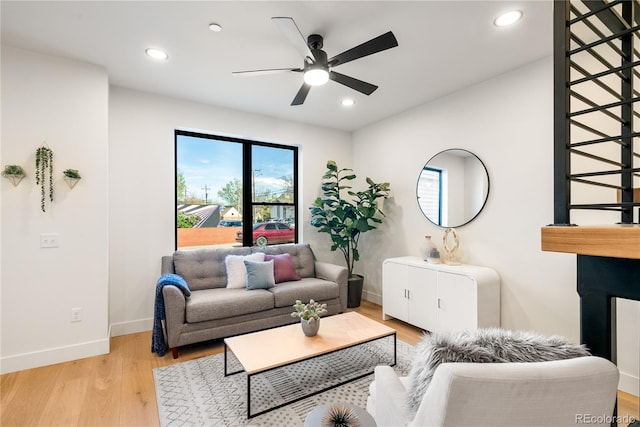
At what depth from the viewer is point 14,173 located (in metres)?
2.40

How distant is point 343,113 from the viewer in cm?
407

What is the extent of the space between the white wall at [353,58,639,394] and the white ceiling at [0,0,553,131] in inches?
9.9

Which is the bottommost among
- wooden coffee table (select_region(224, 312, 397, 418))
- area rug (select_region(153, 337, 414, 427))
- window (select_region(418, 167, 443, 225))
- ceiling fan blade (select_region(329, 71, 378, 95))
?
area rug (select_region(153, 337, 414, 427))

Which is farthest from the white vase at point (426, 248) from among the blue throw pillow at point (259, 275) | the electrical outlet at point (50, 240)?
the electrical outlet at point (50, 240)

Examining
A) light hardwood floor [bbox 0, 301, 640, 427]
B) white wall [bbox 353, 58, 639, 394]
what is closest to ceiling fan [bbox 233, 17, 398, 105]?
white wall [bbox 353, 58, 639, 394]

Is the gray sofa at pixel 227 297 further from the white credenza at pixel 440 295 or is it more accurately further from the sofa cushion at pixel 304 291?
the white credenza at pixel 440 295

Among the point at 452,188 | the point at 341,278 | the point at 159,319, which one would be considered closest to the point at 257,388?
the point at 159,319

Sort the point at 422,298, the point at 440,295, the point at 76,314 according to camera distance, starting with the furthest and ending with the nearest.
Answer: the point at 422,298 → the point at 440,295 → the point at 76,314

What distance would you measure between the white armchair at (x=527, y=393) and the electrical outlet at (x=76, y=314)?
3.06m

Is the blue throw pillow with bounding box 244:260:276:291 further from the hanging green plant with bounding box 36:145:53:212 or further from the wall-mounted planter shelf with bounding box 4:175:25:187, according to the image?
the wall-mounted planter shelf with bounding box 4:175:25:187

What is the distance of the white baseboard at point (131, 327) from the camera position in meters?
3.17

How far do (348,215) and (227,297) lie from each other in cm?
197

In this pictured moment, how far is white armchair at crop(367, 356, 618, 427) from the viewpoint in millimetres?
827

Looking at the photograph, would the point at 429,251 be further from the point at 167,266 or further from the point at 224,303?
the point at 167,266
